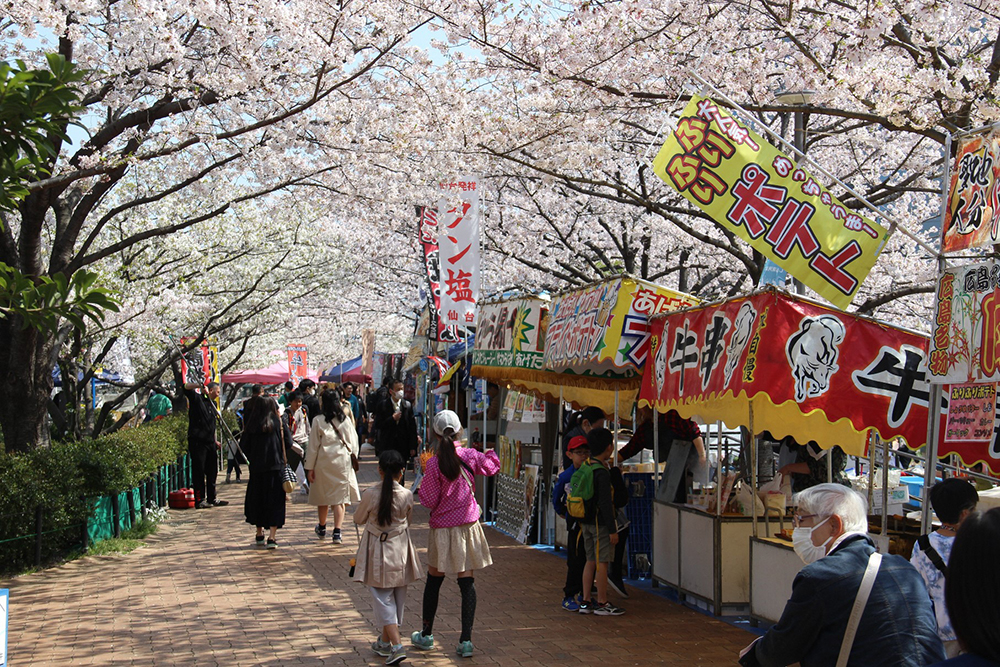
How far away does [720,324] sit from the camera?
7.50 m

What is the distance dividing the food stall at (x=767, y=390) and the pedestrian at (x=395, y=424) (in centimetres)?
719

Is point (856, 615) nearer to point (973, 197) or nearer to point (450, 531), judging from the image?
point (973, 197)

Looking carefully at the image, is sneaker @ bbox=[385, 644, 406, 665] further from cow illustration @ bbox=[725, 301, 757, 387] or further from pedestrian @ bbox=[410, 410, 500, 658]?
cow illustration @ bbox=[725, 301, 757, 387]

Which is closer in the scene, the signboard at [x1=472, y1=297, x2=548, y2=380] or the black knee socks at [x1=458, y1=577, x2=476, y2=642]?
the black knee socks at [x1=458, y1=577, x2=476, y2=642]

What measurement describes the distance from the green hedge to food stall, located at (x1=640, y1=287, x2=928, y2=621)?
20.3 ft

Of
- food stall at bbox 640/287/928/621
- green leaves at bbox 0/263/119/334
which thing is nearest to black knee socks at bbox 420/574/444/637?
food stall at bbox 640/287/928/621

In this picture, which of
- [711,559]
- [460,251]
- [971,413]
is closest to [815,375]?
[971,413]

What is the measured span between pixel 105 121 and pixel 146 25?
2.57 m

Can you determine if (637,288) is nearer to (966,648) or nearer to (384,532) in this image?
(384,532)

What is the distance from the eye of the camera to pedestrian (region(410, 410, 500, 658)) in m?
6.91

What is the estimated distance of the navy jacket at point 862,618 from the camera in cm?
304

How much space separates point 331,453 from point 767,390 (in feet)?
20.3

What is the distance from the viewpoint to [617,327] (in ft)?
29.2

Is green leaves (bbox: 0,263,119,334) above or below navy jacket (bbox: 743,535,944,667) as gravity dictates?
above
